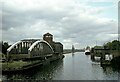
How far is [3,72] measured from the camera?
59.4 m

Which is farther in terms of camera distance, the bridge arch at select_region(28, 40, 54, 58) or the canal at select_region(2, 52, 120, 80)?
the bridge arch at select_region(28, 40, 54, 58)

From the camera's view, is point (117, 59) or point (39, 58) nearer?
point (117, 59)

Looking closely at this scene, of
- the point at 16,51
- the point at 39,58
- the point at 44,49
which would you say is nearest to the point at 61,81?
the point at 16,51

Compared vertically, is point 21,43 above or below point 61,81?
above

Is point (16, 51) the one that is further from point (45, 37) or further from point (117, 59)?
point (45, 37)

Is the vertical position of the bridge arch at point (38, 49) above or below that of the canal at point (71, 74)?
above

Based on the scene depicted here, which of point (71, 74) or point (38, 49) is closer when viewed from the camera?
point (71, 74)

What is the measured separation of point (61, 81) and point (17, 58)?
151ft

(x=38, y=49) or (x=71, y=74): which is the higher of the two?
(x=38, y=49)

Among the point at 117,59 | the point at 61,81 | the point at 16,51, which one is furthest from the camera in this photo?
the point at 16,51

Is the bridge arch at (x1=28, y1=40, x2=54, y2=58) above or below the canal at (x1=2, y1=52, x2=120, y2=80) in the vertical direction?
above

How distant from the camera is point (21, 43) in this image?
100438 mm

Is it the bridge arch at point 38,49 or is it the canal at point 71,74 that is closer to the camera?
the canal at point 71,74

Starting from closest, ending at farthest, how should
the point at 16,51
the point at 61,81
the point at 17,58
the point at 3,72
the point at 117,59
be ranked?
the point at 61,81, the point at 3,72, the point at 117,59, the point at 17,58, the point at 16,51
